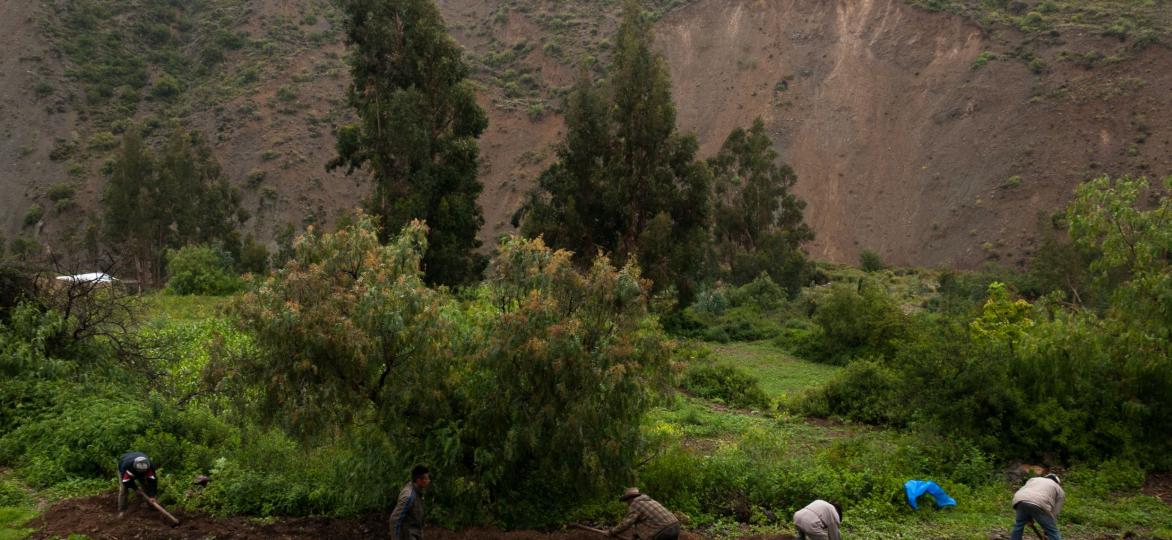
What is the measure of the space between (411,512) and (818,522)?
13.4ft

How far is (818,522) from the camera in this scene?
8.66 m

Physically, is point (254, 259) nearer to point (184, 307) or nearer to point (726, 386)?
point (184, 307)

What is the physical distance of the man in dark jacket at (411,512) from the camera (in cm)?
847

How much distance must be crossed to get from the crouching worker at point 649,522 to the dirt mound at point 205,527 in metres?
1.41

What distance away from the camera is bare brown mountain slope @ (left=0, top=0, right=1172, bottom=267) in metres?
50.4

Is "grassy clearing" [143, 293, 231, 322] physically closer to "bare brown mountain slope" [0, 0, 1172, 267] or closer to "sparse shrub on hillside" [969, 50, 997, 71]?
"bare brown mountain slope" [0, 0, 1172, 267]

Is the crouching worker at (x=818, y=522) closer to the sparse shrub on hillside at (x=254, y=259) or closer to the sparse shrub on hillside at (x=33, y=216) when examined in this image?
the sparse shrub on hillside at (x=254, y=259)

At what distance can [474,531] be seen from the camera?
10023mm

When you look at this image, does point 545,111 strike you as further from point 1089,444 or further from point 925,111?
point 1089,444

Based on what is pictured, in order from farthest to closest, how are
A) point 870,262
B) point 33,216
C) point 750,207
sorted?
point 33,216, point 870,262, point 750,207

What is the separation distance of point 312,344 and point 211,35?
67.2 m

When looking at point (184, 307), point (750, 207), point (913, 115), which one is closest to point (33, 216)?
point (184, 307)

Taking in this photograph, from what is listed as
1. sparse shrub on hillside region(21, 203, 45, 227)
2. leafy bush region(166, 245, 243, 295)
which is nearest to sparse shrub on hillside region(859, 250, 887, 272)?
leafy bush region(166, 245, 243, 295)

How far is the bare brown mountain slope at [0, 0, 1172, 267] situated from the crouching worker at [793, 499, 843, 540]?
142ft
